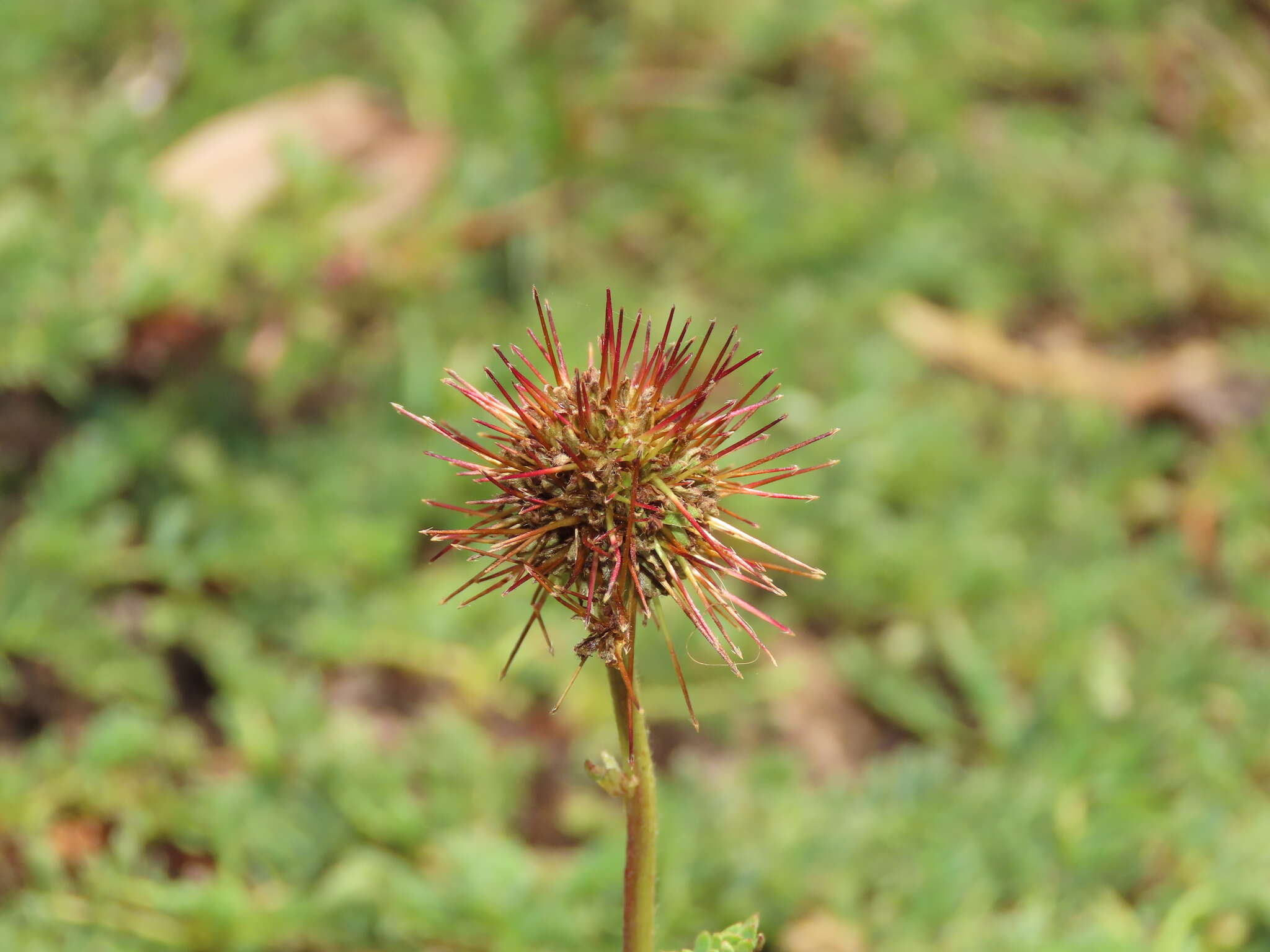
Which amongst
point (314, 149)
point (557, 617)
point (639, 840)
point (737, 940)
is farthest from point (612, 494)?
point (314, 149)

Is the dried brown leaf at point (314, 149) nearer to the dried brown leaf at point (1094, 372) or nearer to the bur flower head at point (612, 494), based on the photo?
→ the dried brown leaf at point (1094, 372)

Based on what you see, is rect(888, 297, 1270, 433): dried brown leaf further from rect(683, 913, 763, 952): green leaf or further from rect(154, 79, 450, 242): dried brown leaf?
rect(683, 913, 763, 952): green leaf

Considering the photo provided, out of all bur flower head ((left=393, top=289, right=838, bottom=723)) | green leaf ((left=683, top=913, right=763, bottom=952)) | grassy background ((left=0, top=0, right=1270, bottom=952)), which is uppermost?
grassy background ((left=0, top=0, right=1270, bottom=952))

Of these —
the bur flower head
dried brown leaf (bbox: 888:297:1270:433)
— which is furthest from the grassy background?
the bur flower head

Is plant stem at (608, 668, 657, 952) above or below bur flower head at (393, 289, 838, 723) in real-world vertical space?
below

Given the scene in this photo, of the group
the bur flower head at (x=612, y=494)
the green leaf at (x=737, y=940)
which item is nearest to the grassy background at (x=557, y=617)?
the green leaf at (x=737, y=940)

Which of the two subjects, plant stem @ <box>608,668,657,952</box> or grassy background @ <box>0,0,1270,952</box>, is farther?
grassy background @ <box>0,0,1270,952</box>

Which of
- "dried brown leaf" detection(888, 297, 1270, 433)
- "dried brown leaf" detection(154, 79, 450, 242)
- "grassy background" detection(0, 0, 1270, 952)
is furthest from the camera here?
"dried brown leaf" detection(888, 297, 1270, 433)
